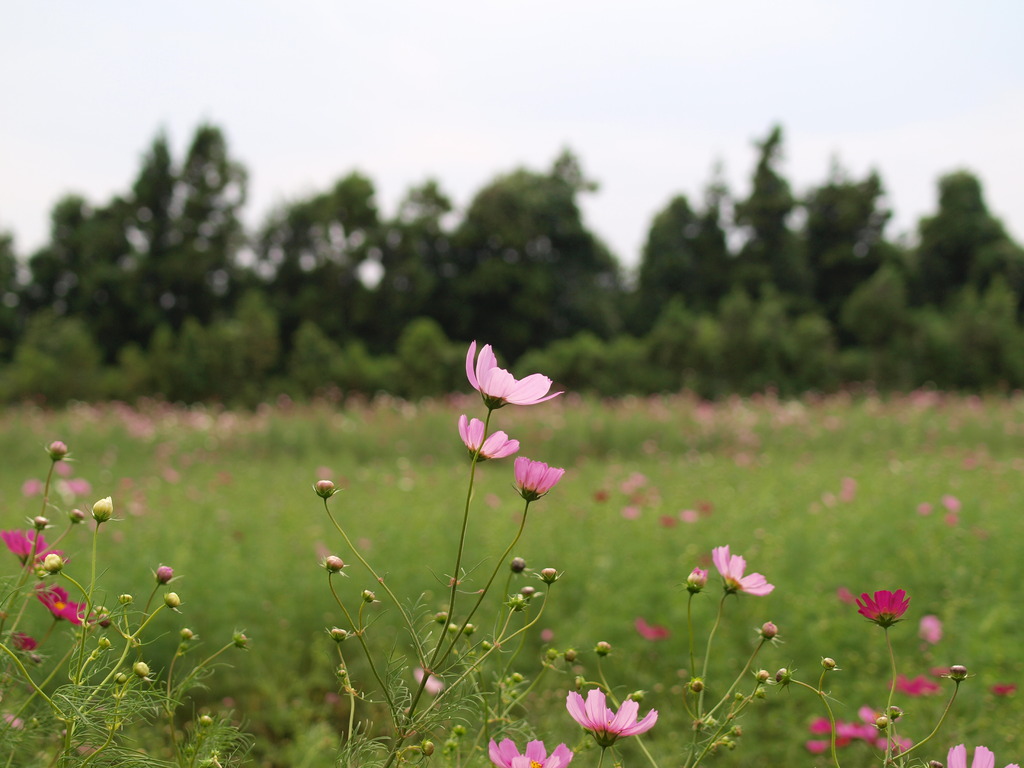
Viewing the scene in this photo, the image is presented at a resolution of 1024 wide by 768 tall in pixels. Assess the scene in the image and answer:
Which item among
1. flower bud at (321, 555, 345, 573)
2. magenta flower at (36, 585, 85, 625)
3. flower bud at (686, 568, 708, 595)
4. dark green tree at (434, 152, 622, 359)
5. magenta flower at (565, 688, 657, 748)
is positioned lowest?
magenta flower at (565, 688, 657, 748)

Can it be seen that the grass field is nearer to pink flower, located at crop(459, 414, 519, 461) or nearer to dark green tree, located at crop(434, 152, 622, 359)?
pink flower, located at crop(459, 414, 519, 461)

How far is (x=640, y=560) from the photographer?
299 cm

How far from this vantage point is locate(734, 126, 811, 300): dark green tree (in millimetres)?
16922

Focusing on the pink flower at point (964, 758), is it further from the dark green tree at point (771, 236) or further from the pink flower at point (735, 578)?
the dark green tree at point (771, 236)

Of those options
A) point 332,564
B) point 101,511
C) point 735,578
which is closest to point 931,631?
point 735,578

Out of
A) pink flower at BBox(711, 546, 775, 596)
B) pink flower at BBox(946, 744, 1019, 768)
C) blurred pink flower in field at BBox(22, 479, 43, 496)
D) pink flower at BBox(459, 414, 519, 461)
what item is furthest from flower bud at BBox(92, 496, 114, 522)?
blurred pink flower in field at BBox(22, 479, 43, 496)

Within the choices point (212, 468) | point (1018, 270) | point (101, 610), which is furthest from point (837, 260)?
point (101, 610)

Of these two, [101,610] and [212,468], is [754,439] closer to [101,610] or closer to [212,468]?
[212,468]

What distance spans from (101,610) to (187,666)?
5.09 feet

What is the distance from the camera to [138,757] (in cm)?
63

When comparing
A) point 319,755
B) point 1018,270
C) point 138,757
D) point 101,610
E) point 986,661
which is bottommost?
point 319,755

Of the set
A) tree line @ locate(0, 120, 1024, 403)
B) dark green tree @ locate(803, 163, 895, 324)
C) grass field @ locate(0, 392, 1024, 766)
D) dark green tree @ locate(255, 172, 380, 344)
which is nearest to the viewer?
grass field @ locate(0, 392, 1024, 766)

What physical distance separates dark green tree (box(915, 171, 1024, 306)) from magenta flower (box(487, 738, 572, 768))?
→ 60.6 ft

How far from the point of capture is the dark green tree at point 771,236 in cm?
1692
